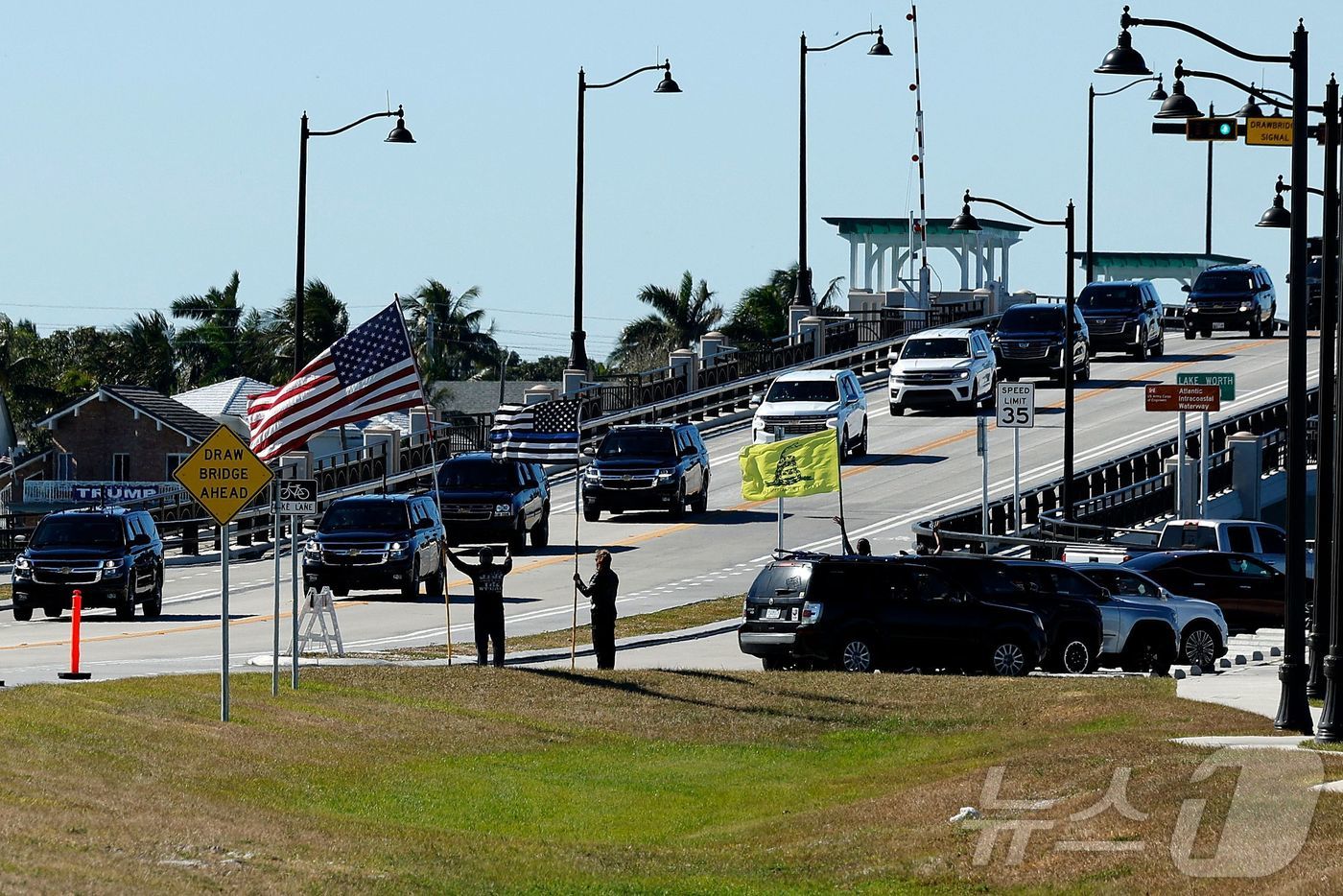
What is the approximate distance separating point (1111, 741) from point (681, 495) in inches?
1082

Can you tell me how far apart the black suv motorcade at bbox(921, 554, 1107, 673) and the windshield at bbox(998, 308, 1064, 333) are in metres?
32.3

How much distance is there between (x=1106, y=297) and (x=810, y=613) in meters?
41.5

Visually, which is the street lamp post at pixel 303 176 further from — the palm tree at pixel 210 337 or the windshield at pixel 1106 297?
the palm tree at pixel 210 337

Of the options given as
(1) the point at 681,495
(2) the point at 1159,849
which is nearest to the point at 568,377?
(1) the point at 681,495

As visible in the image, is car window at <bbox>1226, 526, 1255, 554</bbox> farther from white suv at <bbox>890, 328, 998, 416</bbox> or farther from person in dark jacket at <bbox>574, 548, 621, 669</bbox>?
white suv at <bbox>890, 328, 998, 416</bbox>

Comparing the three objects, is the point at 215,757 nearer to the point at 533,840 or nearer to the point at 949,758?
the point at 533,840

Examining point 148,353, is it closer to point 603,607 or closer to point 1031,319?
point 1031,319

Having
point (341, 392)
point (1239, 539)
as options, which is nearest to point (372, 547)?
point (341, 392)

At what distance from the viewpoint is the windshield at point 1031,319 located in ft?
196

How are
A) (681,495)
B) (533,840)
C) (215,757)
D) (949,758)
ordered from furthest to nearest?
(681,495)
(949,758)
(215,757)
(533,840)

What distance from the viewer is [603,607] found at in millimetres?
26531

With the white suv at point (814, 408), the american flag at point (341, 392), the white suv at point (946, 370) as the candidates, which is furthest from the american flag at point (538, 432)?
the white suv at point (946, 370)

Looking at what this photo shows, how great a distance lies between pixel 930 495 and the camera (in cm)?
4769

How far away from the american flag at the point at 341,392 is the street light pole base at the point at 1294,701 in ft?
38.6
